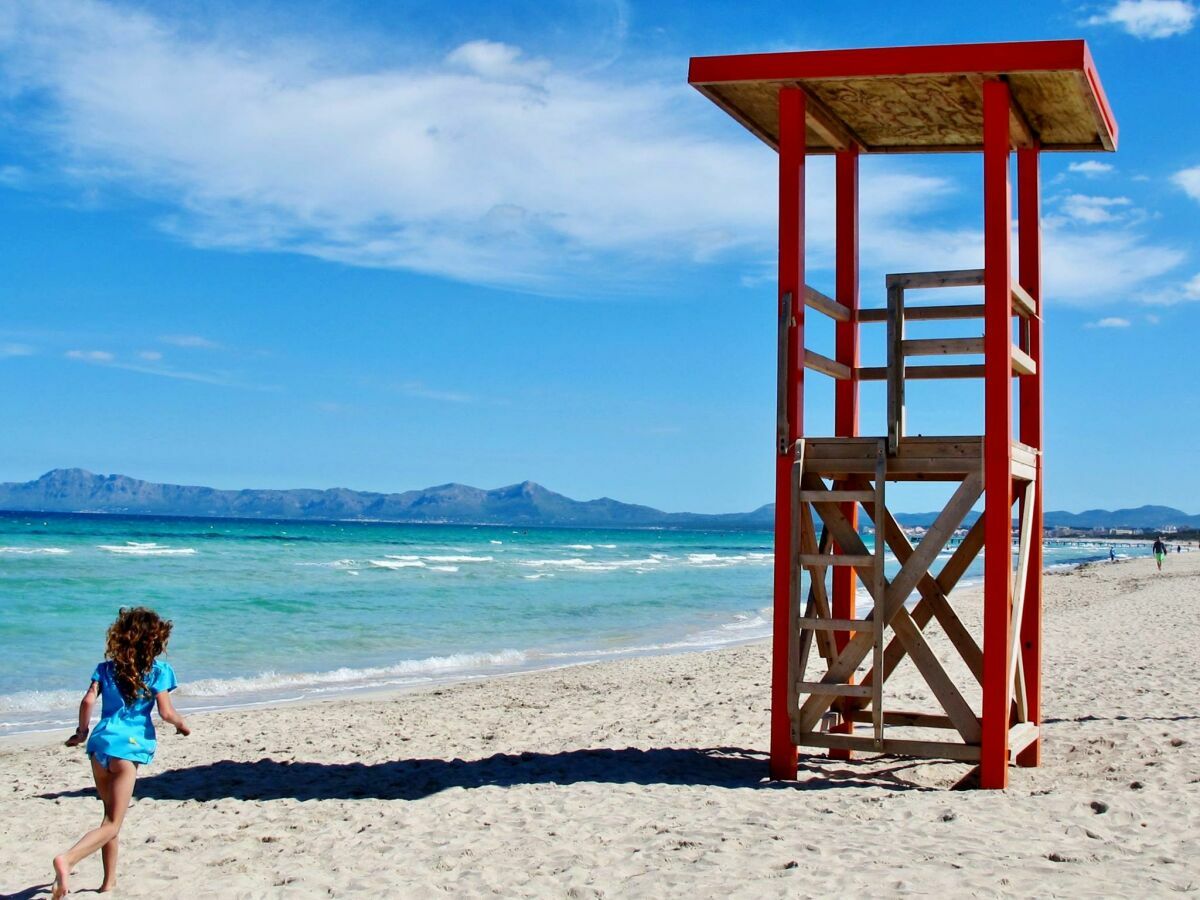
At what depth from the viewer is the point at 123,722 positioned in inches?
205

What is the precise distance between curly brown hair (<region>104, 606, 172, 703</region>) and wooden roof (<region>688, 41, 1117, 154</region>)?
15.7ft

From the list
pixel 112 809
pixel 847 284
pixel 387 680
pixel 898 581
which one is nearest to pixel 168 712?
pixel 112 809

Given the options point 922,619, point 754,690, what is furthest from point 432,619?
point 922,619

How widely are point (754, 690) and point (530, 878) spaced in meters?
7.60

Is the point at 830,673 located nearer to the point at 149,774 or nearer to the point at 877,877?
the point at 877,877

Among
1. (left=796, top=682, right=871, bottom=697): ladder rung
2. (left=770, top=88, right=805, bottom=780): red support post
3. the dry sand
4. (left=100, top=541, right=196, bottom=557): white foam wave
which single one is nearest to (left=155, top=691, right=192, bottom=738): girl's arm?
the dry sand

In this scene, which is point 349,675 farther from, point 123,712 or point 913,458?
point 123,712

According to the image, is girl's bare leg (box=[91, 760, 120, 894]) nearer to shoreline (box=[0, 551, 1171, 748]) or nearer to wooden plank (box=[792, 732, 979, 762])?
wooden plank (box=[792, 732, 979, 762])

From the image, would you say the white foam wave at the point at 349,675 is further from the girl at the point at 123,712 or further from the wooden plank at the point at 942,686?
the wooden plank at the point at 942,686

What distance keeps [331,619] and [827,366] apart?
17510 mm

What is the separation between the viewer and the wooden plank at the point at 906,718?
7499 millimetres

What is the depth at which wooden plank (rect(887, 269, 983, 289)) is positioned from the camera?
729cm

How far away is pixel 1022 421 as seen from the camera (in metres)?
8.15

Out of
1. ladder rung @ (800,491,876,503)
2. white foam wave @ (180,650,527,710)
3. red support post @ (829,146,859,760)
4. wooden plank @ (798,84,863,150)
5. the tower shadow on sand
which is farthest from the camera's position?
white foam wave @ (180,650,527,710)
